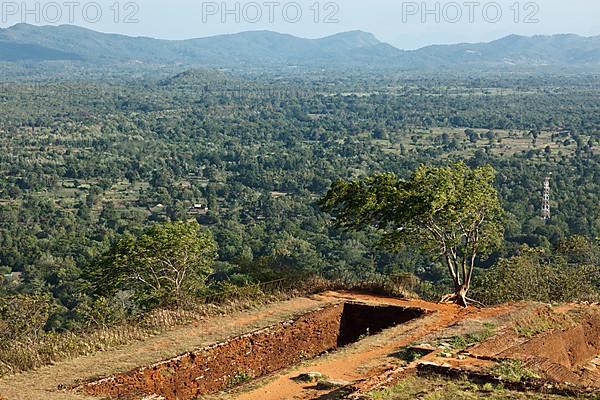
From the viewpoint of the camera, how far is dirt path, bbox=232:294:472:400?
12.3 m

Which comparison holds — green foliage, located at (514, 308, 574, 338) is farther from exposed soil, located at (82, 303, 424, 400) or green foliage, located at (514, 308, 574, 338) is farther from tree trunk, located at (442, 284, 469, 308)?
tree trunk, located at (442, 284, 469, 308)

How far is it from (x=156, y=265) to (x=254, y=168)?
2697 inches

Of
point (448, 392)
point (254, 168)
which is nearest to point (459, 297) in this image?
point (448, 392)

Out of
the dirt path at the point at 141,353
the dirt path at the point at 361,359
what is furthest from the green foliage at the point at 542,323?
the dirt path at the point at 141,353

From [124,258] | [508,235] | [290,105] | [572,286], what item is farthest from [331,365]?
[290,105]

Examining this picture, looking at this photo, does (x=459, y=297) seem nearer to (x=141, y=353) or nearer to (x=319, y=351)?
(x=319, y=351)

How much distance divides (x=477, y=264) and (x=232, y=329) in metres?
30.5

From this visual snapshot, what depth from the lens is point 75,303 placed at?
1437 inches

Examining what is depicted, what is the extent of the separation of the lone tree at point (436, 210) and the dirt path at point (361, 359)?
2.28 meters

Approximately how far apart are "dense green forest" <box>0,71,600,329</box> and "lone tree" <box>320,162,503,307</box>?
1168 millimetres

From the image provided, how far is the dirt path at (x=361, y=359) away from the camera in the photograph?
12.3m

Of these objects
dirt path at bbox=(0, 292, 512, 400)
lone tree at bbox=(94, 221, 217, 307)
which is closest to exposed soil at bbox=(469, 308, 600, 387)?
dirt path at bbox=(0, 292, 512, 400)

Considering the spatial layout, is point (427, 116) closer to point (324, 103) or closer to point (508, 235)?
point (324, 103)

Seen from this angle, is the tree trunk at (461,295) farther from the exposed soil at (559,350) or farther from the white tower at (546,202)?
the white tower at (546,202)
